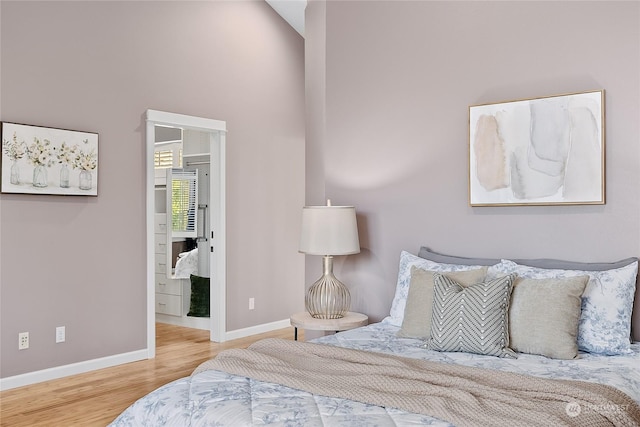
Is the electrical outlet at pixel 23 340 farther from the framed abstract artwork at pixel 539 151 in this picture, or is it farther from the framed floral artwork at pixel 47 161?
the framed abstract artwork at pixel 539 151

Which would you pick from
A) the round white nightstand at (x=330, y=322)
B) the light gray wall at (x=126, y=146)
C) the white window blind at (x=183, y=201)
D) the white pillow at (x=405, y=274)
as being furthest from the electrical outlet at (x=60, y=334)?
the white pillow at (x=405, y=274)

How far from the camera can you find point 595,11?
3039 mm

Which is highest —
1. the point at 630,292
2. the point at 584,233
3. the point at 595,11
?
the point at 595,11

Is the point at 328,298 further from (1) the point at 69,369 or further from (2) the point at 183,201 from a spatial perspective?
(2) the point at 183,201

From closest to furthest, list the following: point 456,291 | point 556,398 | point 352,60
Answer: point 556,398
point 456,291
point 352,60

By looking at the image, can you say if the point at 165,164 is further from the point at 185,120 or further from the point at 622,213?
the point at 622,213

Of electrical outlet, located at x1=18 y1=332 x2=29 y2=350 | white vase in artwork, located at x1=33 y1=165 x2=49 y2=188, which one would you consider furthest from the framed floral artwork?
electrical outlet, located at x1=18 y1=332 x2=29 y2=350

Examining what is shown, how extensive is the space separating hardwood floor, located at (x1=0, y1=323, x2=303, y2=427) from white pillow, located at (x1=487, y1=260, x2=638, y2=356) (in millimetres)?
2601

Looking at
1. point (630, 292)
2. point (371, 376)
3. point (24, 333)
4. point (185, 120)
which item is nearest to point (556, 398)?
point (371, 376)

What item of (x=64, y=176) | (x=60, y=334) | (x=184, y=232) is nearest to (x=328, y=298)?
(x=60, y=334)

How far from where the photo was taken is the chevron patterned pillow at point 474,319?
100 inches

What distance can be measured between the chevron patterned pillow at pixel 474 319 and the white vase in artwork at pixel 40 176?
288 cm

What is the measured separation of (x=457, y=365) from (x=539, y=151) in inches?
58.5

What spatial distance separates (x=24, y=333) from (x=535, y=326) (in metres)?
3.30
